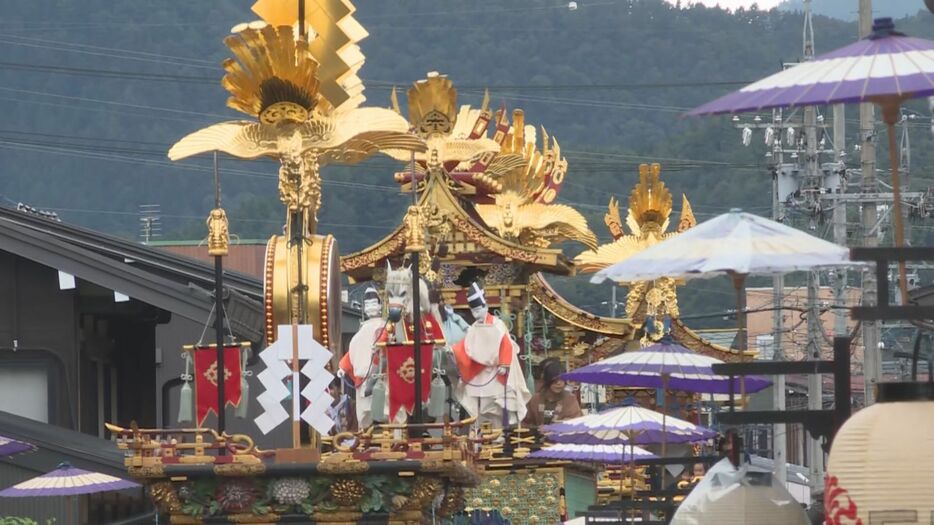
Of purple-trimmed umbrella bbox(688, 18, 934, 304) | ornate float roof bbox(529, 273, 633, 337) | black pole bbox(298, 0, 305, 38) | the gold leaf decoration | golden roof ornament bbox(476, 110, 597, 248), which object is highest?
black pole bbox(298, 0, 305, 38)

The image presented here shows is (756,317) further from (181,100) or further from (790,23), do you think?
(181,100)

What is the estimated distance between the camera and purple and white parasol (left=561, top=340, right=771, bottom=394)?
20.5 meters

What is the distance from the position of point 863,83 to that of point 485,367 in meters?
14.3

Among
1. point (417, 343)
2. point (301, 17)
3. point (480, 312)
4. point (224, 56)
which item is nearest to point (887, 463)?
point (417, 343)

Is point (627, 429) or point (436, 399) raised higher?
point (436, 399)

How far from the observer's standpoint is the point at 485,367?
960 inches

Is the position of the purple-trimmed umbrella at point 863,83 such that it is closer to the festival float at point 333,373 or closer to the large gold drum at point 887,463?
the large gold drum at point 887,463

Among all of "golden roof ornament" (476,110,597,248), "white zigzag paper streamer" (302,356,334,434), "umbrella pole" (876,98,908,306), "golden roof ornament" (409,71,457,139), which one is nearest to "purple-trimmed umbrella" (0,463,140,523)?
"white zigzag paper streamer" (302,356,334,434)

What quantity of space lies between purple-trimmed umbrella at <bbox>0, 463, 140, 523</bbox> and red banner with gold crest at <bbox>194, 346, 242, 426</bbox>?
4312 millimetres

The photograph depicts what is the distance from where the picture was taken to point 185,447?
61.9 ft

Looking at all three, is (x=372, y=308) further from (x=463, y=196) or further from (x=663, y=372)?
(x=463, y=196)

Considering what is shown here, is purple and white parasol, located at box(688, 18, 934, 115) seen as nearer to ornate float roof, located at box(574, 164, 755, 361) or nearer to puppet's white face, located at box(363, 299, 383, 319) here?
puppet's white face, located at box(363, 299, 383, 319)

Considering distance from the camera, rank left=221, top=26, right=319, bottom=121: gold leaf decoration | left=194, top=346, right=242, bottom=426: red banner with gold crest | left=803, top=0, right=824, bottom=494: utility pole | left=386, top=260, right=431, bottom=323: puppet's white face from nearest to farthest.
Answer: left=194, top=346, right=242, bottom=426: red banner with gold crest → left=221, top=26, right=319, bottom=121: gold leaf decoration → left=386, top=260, right=431, bottom=323: puppet's white face → left=803, top=0, right=824, bottom=494: utility pole

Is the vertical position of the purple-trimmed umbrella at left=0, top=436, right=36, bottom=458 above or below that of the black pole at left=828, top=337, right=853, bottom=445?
below
